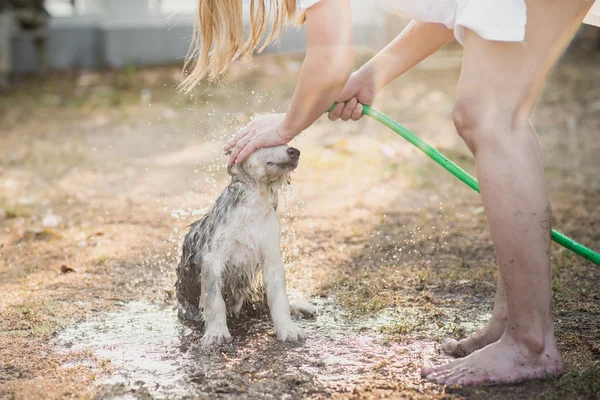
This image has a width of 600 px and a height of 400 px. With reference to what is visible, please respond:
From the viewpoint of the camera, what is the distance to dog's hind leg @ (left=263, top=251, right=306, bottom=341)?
292 centimetres

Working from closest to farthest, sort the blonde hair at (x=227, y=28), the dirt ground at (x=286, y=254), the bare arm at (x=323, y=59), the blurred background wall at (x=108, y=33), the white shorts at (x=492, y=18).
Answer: the white shorts at (x=492, y=18)
the bare arm at (x=323, y=59)
the dirt ground at (x=286, y=254)
the blonde hair at (x=227, y=28)
the blurred background wall at (x=108, y=33)

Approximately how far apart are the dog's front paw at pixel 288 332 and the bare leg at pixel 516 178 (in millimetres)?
677

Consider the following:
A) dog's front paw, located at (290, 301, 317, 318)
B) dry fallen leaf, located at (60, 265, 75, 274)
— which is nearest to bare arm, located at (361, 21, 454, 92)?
dog's front paw, located at (290, 301, 317, 318)

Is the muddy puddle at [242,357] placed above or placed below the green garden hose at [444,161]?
below

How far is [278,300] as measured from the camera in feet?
9.77

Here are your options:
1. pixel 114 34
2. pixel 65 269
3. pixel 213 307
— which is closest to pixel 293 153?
pixel 213 307

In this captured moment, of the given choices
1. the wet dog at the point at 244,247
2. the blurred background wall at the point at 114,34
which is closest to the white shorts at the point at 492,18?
the wet dog at the point at 244,247

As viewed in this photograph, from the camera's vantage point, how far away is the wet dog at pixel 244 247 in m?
2.92

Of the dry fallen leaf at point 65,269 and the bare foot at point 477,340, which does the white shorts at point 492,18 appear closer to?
the bare foot at point 477,340

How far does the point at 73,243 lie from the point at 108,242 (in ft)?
0.68

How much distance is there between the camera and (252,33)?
290 cm

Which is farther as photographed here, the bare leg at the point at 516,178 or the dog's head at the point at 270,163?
the dog's head at the point at 270,163

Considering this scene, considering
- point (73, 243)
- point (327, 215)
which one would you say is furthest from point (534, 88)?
point (73, 243)

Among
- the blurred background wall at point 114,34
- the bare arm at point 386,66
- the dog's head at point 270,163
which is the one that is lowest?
the blurred background wall at point 114,34
